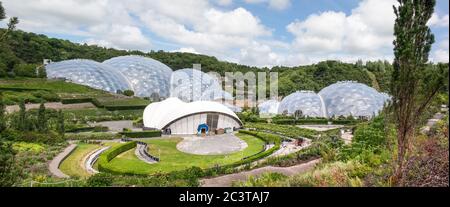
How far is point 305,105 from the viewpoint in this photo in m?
50.7

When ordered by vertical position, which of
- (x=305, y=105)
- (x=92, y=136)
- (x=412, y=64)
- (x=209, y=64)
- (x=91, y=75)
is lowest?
(x=92, y=136)

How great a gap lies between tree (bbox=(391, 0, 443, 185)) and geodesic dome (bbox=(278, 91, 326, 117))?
42860mm

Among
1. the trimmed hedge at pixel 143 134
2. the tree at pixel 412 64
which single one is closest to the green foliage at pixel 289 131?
the trimmed hedge at pixel 143 134

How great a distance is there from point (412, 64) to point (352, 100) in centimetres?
4527

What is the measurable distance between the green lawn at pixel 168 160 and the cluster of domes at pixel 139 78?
32546mm

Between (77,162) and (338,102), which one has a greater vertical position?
(338,102)

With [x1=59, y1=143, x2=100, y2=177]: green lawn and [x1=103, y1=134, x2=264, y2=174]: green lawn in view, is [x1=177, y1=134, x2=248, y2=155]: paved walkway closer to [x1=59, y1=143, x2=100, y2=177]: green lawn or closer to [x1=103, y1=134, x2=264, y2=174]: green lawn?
[x1=103, y1=134, x2=264, y2=174]: green lawn

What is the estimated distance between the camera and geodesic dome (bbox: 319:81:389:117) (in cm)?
4878

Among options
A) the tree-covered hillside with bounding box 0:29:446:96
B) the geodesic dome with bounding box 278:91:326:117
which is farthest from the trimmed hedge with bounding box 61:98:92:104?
the geodesic dome with bounding box 278:91:326:117

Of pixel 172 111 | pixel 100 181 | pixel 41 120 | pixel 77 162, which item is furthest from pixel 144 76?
pixel 100 181

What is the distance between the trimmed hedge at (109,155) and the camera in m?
19.5

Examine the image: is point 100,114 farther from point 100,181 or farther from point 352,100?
point 352,100
